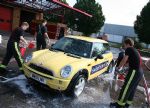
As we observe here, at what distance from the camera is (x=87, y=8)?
47.3 metres

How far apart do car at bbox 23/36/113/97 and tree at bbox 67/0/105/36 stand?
36.4 meters

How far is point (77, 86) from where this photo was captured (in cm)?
695

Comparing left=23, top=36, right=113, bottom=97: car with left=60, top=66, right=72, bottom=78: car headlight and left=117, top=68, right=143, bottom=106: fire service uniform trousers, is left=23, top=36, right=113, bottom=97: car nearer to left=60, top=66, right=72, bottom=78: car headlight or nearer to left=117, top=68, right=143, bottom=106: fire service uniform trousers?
left=60, top=66, right=72, bottom=78: car headlight

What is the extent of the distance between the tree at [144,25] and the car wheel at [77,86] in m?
38.8

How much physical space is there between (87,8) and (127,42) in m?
41.6

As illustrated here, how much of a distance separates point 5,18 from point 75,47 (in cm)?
1902

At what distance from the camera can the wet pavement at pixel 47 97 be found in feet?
20.1

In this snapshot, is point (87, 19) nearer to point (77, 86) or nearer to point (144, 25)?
point (144, 25)

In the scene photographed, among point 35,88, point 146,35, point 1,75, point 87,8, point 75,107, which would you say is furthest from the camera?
point 87,8

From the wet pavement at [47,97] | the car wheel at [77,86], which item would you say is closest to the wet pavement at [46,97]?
the wet pavement at [47,97]

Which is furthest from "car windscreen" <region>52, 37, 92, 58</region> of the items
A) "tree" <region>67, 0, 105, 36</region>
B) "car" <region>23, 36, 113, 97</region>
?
"tree" <region>67, 0, 105, 36</region>

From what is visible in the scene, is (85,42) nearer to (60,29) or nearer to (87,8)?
(60,29)

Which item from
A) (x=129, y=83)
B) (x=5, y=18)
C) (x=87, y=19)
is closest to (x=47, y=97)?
(x=129, y=83)

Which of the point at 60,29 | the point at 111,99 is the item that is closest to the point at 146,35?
the point at 60,29
